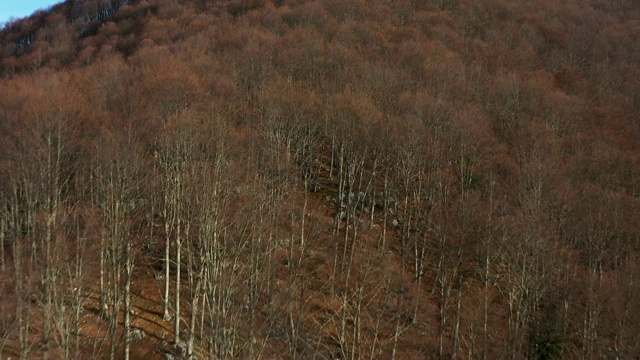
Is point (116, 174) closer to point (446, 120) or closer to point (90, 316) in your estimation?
point (90, 316)

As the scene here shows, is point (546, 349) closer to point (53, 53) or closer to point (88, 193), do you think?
point (88, 193)

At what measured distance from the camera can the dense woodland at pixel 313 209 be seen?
18.2 m

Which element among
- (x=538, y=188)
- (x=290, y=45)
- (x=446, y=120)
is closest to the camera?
(x=538, y=188)

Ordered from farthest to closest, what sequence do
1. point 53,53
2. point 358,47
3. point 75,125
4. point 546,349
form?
point 53,53 < point 358,47 < point 75,125 < point 546,349

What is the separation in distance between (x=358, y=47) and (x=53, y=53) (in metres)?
41.7

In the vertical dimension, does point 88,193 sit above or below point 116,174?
below

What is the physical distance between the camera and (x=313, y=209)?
108 ft

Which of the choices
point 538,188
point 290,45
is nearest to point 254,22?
point 290,45

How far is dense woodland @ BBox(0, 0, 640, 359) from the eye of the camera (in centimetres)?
1819

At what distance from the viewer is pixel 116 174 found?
2097 centimetres

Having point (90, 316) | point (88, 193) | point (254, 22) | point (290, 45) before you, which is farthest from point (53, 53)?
point (90, 316)

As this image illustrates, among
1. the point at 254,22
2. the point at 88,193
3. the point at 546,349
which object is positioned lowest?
the point at 546,349

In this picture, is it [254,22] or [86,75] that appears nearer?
[86,75]

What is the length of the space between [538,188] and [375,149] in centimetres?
1063
